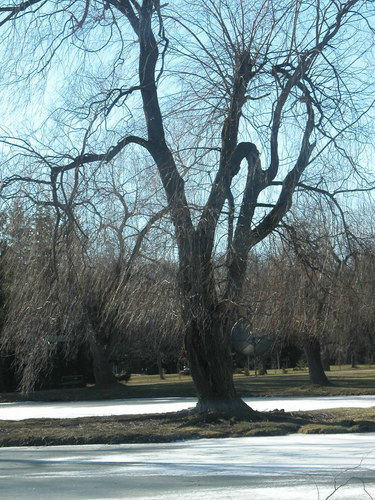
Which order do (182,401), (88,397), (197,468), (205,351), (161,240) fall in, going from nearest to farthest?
(197,468) → (161,240) → (205,351) → (182,401) → (88,397)

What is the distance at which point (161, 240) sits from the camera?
446 inches

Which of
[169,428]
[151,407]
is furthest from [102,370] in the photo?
[169,428]

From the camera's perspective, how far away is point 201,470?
8.23 metres

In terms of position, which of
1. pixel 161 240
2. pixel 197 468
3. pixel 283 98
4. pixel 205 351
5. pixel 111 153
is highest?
pixel 283 98

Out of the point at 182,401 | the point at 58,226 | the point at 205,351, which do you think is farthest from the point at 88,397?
the point at 58,226

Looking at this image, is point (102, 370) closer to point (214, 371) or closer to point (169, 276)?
point (214, 371)

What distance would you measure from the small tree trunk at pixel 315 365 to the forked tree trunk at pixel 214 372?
42.7 ft

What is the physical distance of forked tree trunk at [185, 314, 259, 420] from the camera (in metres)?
13.6

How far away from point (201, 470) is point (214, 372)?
219 inches

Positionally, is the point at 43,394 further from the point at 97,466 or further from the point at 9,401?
the point at 97,466

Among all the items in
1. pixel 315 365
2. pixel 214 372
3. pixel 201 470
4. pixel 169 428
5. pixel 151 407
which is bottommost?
pixel 201 470

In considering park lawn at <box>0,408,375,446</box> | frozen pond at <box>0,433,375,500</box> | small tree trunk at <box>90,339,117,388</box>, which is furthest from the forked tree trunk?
small tree trunk at <box>90,339,117,388</box>

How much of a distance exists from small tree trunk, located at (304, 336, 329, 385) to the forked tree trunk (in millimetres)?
13027

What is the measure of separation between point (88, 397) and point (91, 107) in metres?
14.5
